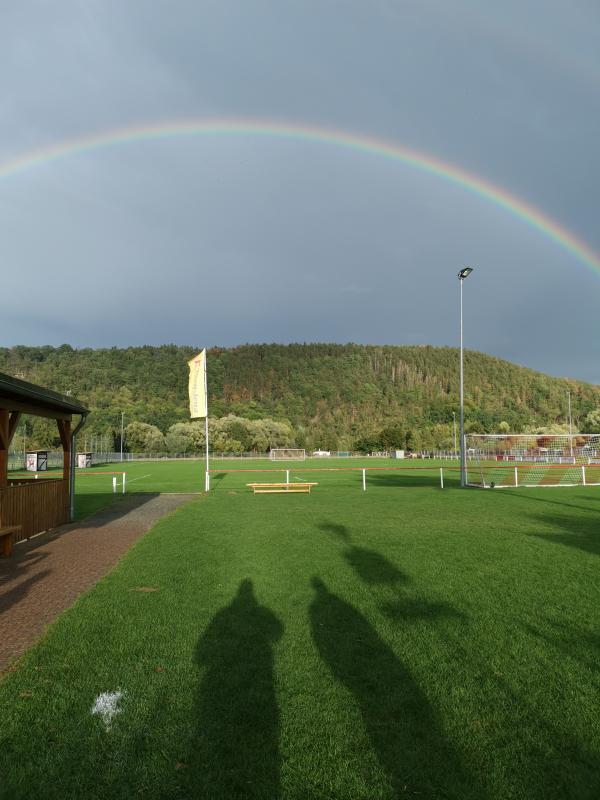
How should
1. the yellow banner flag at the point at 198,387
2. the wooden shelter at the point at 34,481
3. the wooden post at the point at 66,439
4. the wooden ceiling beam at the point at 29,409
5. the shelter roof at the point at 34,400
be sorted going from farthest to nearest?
the yellow banner flag at the point at 198,387, the wooden post at the point at 66,439, the wooden ceiling beam at the point at 29,409, the wooden shelter at the point at 34,481, the shelter roof at the point at 34,400

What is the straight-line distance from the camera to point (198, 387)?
22.0 metres

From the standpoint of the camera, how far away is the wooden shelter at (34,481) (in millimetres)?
10206

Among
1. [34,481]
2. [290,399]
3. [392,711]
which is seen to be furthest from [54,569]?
[290,399]

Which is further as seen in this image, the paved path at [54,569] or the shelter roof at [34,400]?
the shelter roof at [34,400]

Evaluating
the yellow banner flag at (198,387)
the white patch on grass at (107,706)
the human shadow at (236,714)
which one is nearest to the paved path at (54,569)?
the white patch on grass at (107,706)

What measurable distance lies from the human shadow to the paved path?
1.94m

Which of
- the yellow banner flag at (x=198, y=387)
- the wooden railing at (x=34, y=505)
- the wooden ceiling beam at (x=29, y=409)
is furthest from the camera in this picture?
the yellow banner flag at (x=198, y=387)

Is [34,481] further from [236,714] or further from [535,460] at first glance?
[535,460]

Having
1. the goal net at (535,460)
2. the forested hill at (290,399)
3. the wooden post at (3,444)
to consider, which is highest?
the forested hill at (290,399)

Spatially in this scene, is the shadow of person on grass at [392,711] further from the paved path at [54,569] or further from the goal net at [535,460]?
the goal net at [535,460]

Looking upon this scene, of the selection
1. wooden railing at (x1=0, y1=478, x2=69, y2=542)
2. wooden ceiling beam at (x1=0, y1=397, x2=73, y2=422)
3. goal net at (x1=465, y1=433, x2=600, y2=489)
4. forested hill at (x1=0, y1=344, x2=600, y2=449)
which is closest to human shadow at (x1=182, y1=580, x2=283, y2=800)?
wooden railing at (x1=0, y1=478, x2=69, y2=542)

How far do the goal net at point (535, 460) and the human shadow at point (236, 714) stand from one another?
67.9 ft

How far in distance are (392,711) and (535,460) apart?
46547 mm

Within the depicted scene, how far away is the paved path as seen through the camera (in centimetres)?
573
